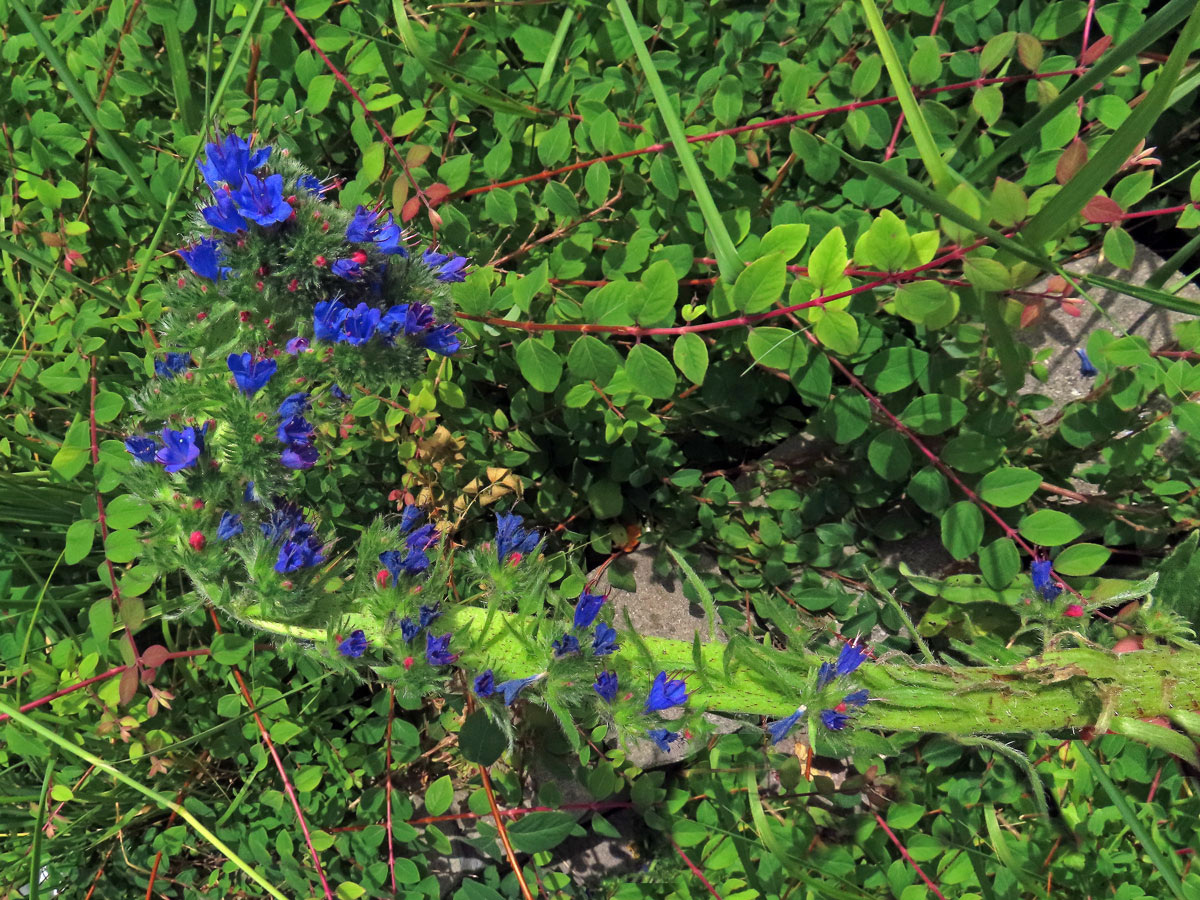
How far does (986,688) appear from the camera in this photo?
1.93 meters

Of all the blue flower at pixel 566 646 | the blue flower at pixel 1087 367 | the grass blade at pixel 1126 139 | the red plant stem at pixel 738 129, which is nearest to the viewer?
the grass blade at pixel 1126 139

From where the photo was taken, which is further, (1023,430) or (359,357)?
(1023,430)

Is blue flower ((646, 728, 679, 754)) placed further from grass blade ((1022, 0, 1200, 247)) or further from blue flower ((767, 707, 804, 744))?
grass blade ((1022, 0, 1200, 247))

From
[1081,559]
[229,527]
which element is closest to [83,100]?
[229,527]

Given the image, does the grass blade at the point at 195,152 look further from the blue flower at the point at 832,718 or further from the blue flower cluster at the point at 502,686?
the blue flower at the point at 832,718

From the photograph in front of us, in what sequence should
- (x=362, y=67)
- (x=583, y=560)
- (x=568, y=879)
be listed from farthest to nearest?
(x=583, y=560), (x=568, y=879), (x=362, y=67)

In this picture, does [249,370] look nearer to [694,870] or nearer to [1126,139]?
[1126,139]

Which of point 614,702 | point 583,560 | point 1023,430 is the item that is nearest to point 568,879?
point 583,560

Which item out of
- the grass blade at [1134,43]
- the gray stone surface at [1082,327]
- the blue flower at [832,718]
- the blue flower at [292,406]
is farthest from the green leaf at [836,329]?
the gray stone surface at [1082,327]

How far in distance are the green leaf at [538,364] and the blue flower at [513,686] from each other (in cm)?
81

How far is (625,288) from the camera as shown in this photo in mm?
2143

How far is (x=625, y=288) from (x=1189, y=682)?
5.58 ft

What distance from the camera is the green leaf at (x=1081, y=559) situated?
2387 mm

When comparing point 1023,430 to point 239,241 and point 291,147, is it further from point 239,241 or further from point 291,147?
point 291,147
